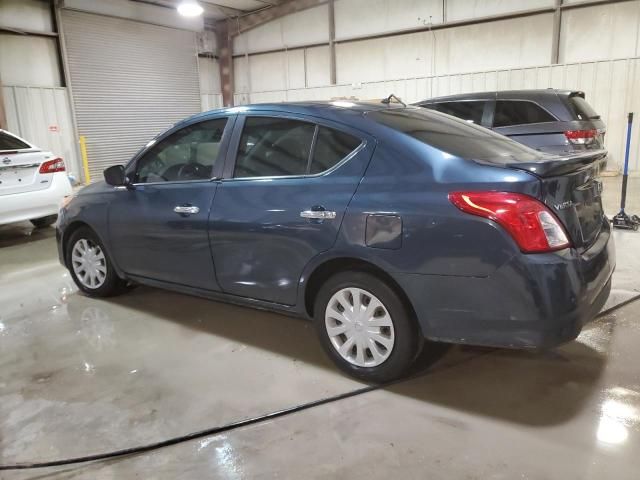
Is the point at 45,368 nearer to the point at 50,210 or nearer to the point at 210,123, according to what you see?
the point at 210,123

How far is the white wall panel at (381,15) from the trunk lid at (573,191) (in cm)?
1037

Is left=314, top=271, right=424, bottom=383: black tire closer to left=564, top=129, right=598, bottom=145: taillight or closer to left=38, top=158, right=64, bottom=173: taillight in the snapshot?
left=564, top=129, right=598, bottom=145: taillight

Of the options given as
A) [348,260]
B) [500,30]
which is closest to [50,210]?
[348,260]

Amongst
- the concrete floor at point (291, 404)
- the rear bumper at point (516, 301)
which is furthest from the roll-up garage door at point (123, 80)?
the rear bumper at point (516, 301)

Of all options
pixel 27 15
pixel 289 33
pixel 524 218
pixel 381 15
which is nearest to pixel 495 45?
pixel 381 15

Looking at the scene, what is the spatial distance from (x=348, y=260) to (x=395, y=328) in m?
0.41

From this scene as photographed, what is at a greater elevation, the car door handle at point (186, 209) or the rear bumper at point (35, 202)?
the car door handle at point (186, 209)

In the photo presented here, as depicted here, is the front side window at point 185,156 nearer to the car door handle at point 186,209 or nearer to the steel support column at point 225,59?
the car door handle at point 186,209

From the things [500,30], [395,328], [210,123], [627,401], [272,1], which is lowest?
[627,401]

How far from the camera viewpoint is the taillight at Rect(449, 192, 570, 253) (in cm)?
215

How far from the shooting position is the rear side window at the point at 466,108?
22.4 ft

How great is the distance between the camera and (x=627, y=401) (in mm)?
2457

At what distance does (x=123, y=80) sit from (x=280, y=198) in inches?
463

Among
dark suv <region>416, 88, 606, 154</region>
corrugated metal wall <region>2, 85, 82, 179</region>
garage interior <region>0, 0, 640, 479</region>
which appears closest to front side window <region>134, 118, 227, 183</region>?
garage interior <region>0, 0, 640, 479</region>
